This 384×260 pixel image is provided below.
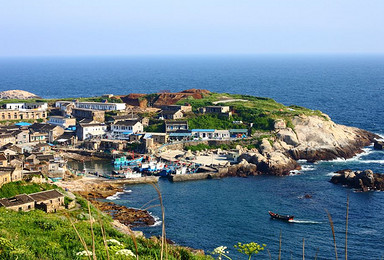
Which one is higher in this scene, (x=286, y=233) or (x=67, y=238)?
(x=67, y=238)

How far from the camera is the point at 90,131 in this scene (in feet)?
216

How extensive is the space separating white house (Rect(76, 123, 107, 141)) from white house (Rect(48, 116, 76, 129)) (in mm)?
2704

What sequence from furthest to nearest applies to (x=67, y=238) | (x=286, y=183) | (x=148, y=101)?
(x=148, y=101), (x=286, y=183), (x=67, y=238)

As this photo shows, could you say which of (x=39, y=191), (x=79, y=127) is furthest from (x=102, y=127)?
(x=39, y=191)

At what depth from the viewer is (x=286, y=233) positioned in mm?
35594

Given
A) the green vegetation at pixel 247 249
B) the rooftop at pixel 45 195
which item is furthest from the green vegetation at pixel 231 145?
the green vegetation at pixel 247 249

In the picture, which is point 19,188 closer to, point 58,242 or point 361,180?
point 58,242

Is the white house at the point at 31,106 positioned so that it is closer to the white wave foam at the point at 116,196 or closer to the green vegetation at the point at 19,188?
the white wave foam at the point at 116,196

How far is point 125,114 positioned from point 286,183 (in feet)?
108

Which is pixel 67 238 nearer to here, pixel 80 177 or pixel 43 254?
pixel 43 254

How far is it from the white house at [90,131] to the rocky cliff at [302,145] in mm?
21732

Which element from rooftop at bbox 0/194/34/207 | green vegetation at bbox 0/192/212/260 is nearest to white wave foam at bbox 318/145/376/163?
rooftop at bbox 0/194/34/207

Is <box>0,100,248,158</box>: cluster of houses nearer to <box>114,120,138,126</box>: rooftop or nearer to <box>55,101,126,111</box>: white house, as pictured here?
<box>114,120,138,126</box>: rooftop

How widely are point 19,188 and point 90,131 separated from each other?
2899 cm
